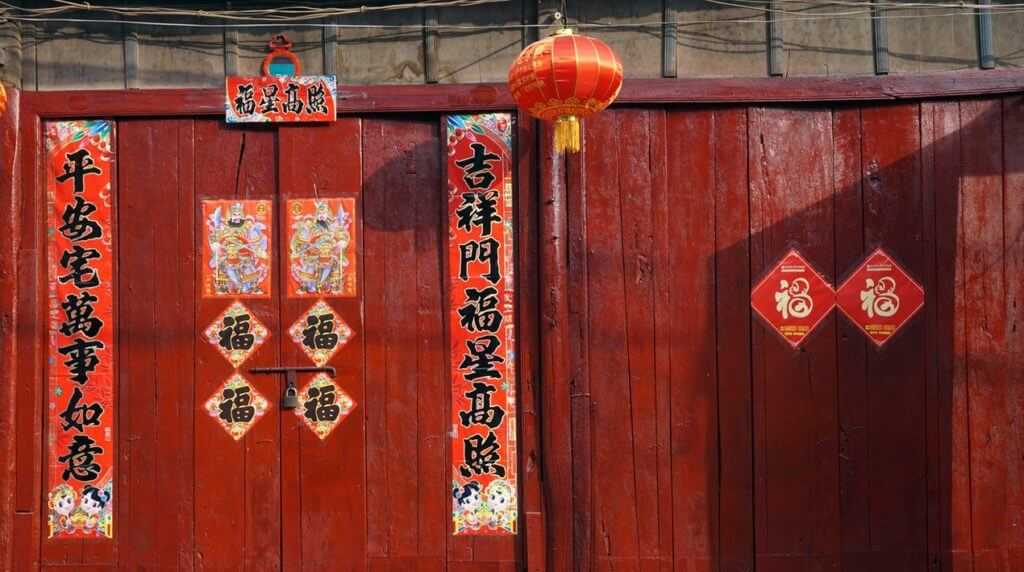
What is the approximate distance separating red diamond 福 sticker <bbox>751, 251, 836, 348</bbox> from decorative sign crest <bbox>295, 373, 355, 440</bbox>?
235 centimetres

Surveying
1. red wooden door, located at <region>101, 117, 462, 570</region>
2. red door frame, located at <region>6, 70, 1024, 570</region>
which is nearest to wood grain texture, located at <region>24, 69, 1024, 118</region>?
red door frame, located at <region>6, 70, 1024, 570</region>

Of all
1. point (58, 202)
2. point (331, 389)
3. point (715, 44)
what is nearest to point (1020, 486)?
point (715, 44)

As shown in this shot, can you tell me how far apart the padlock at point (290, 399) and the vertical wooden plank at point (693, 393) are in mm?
2077

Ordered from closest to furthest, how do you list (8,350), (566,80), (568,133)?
(566,80), (568,133), (8,350)

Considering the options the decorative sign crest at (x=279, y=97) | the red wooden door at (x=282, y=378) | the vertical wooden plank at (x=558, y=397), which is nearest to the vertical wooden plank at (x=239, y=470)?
the red wooden door at (x=282, y=378)

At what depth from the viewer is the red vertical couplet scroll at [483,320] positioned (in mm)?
5094

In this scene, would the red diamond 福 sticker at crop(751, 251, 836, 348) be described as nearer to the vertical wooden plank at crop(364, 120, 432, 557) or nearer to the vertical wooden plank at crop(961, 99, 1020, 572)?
the vertical wooden plank at crop(961, 99, 1020, 572)

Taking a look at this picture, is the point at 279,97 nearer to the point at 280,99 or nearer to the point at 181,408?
the point at 280,99

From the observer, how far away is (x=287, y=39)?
16.9 feet

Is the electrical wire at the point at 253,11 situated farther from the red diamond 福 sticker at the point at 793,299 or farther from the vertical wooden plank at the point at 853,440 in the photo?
the vertical wooden plank at the point at 853,440

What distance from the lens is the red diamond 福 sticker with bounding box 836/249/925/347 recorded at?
506 cm

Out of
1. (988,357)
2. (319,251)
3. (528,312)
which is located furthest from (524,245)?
(988,357)

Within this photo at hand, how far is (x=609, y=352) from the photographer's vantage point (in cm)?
512

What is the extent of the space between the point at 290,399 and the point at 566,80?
2.31 metres
